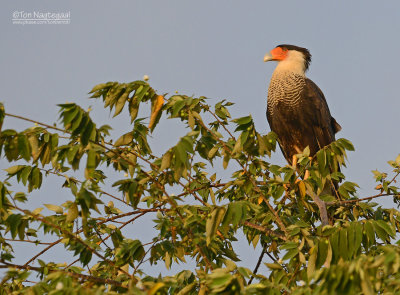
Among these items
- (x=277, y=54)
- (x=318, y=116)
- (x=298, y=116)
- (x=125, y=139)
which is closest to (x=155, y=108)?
(x=125, y=139)

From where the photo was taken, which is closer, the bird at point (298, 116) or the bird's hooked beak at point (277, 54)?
the bird at point (298, 116)

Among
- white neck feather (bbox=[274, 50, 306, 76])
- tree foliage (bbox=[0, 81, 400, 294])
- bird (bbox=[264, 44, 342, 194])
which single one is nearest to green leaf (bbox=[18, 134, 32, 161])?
tree foliage (bbox=[0, 81, 400, 294])

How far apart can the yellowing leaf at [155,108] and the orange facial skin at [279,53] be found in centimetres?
451

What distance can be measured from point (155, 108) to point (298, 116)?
3486 millimetres

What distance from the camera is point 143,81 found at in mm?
3822

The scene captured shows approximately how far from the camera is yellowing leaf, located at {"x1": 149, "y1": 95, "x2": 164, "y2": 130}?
153 inches

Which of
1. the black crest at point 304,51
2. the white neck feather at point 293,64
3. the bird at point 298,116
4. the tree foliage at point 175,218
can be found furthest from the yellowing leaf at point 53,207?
the black crest at point 304,51

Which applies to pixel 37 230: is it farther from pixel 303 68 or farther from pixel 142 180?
pixel 303 68

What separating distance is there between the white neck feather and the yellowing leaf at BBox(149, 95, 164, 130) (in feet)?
13.6

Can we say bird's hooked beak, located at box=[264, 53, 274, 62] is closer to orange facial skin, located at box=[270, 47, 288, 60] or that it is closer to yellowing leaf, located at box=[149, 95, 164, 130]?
orange facial skin, located at box=[270, 47, 288, 60]

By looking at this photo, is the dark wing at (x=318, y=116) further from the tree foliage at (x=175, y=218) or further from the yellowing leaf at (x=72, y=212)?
the yellowing leaf at (x=72, y=212)

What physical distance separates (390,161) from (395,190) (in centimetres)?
25

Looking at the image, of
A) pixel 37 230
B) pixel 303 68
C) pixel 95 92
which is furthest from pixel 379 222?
pixel 303 68

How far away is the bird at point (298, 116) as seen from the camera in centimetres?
702
